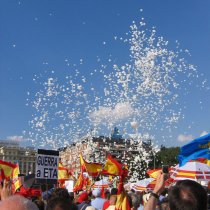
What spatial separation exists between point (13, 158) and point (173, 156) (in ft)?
290

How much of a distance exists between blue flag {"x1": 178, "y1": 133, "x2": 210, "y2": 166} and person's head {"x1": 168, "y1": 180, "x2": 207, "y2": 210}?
9645mm

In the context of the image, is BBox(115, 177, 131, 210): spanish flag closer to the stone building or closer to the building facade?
the stone building

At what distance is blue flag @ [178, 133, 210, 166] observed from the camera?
1295cm

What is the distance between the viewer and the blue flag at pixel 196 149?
42.5 ft

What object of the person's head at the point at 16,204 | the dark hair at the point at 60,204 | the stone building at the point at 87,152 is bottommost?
the person's head at the point at 16,204

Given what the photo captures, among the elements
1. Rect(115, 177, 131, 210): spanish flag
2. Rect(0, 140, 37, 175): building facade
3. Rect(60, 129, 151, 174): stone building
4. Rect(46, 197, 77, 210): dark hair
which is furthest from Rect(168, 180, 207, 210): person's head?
Rect(0, 140, 37, 175): building facade

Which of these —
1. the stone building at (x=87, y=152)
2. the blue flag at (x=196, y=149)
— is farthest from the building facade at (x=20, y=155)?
the blue flag at (x=196, y=149)

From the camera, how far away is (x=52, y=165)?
10961 millimetres

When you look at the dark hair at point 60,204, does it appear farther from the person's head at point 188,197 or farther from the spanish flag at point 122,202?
the spanish flag at point 122,202

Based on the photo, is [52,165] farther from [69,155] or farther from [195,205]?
[69,155]

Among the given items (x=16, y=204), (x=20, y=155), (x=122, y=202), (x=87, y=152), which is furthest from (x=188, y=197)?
(x=20, y=155)

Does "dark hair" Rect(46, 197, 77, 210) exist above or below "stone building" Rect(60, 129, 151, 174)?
below

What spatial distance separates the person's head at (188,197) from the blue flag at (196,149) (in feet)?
31.6

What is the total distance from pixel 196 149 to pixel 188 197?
32.9ft
